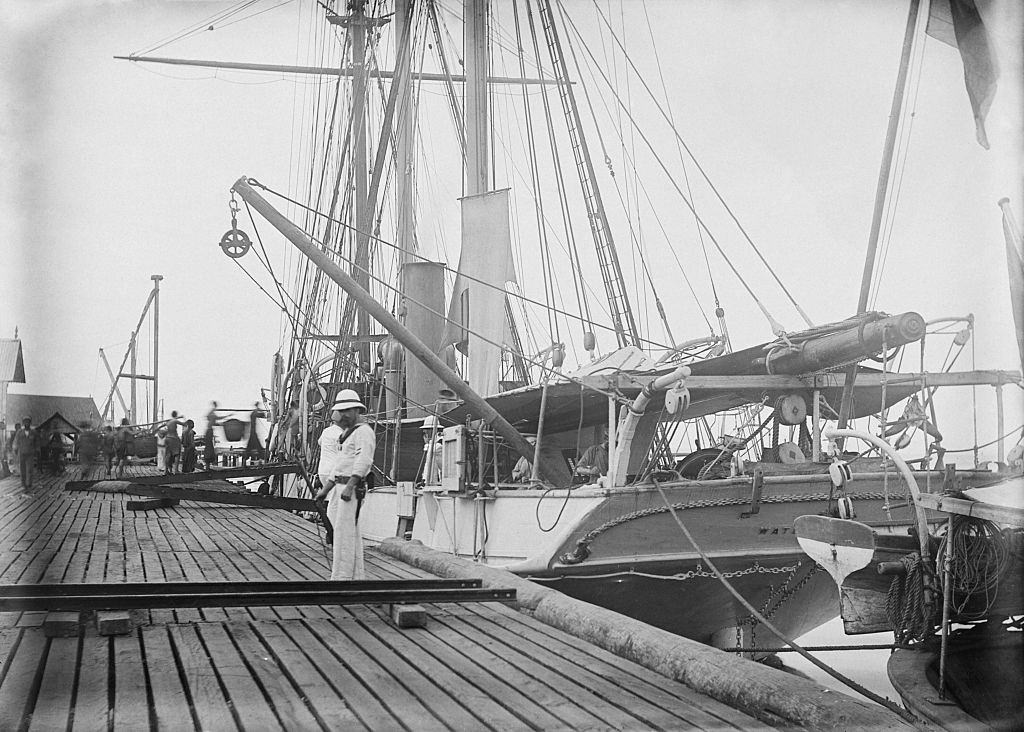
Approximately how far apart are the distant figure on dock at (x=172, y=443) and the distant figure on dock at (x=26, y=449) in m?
11.5

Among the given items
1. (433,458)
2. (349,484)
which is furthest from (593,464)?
(349,484)

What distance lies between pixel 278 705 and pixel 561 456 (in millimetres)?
8860

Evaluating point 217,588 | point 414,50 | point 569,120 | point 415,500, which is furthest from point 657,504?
point 414,50

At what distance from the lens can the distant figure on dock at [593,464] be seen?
36.3ft

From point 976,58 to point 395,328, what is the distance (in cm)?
640

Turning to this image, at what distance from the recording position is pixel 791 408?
1031 cm

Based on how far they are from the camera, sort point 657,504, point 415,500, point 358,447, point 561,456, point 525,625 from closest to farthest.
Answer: point 525,625 → point 358,447 → point 657,504 → point 561,456 → point 415,500

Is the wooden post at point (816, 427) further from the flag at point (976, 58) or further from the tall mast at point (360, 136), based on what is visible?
the tall mast at point (360, 136)

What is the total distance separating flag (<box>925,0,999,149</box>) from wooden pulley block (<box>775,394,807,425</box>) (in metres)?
3.46

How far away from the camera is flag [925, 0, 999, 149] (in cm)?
730

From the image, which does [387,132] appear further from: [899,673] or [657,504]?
[899,673]

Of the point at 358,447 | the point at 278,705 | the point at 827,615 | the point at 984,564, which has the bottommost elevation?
the point at 827,615

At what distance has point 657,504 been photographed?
30.8ft

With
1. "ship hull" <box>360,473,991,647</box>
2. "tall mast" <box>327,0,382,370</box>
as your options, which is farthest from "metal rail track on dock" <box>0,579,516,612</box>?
"tall mast" <box>327,0,382,370</box>
